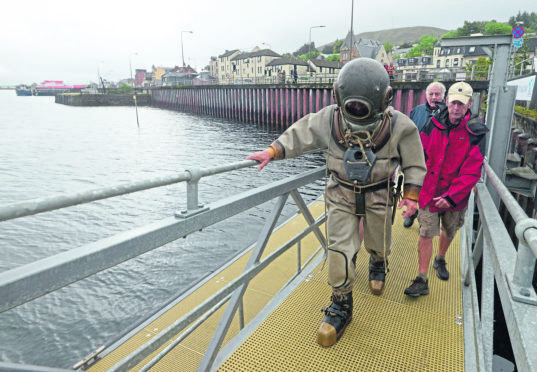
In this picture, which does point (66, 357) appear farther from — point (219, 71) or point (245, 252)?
point (219, 71)

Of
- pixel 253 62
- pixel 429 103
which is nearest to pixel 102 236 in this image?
pixel 429 103

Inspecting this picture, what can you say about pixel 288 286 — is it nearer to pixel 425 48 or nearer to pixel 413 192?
pixel 413 192

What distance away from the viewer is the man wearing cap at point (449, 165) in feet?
10.4

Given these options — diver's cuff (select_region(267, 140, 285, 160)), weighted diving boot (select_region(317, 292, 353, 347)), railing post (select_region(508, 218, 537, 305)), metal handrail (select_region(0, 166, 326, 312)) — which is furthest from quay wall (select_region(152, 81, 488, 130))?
metal handrail (select_region(0, 166, 326, 312))

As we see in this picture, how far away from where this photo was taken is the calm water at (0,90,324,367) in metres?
7.04

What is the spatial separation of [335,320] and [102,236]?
9.82 metres

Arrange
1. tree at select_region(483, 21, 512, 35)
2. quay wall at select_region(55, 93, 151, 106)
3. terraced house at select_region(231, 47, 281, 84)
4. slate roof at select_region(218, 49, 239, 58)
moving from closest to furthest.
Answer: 1. quay wall at select_region(55, 93, 151, 106)
2. terraced house at select_region(231, 47, 281, 84)
3. slate roof at select_region(218, 49, 239, 58)
4. tree at select_region(483, 21, 512, 35)

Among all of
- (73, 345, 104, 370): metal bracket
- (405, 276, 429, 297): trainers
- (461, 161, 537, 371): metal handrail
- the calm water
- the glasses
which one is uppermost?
the glasses

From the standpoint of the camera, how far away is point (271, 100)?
129 ft

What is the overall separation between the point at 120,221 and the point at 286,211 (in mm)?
5615

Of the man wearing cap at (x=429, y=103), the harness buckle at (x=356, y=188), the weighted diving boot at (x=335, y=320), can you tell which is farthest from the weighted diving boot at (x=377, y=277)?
the man wearing cap at (x=429, y=103)

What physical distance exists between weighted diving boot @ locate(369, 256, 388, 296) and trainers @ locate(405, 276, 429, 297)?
24cm

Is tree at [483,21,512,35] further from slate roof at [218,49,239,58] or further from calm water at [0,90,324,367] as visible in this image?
calm water at [0,90,324,367]

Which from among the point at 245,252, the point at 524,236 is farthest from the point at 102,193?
the point at 245,252
